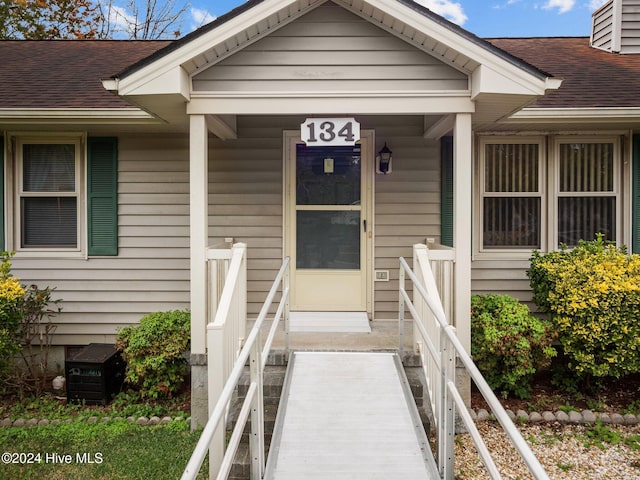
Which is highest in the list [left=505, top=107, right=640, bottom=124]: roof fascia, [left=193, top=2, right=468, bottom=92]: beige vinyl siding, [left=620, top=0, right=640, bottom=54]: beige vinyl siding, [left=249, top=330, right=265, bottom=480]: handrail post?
[left=620, top=0, right=640, bottom=54]: beige vinyl siding

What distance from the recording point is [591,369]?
434 centimetres

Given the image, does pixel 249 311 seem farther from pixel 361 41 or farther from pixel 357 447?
pixel 361 41

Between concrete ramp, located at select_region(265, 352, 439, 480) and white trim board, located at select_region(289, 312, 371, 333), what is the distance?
0.71m

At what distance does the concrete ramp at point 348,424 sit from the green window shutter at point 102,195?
276 centimetres

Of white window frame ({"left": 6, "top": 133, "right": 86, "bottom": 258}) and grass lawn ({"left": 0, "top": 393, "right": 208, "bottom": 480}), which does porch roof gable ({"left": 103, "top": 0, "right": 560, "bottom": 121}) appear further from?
grass lawn ({"left": 0, "top": 393, "right": 208, "bottom": 480})

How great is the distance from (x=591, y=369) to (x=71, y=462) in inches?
179

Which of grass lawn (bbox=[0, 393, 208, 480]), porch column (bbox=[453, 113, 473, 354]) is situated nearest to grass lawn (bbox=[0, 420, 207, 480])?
grass lawn (bbox=[0, 393, 208, 480])

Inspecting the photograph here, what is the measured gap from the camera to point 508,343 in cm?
422

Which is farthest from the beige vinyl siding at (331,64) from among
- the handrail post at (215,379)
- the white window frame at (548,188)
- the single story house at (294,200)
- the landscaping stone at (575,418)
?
the landscaping stone at (575,418)

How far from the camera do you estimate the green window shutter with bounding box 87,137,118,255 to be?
5.35 metres

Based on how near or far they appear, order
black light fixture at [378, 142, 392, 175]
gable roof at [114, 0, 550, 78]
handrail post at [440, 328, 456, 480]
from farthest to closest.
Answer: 1. black light fixture at [378, 142, 392, 175]
2. gable roof at [114, 0, 550, 78]
3. handrail post at [440, 328, 456, 480]

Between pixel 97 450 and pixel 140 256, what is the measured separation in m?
2.25

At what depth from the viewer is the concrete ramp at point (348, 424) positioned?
2.97m

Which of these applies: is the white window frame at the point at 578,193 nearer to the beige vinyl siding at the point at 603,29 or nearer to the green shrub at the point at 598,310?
the green shrub at the point at 598,310
